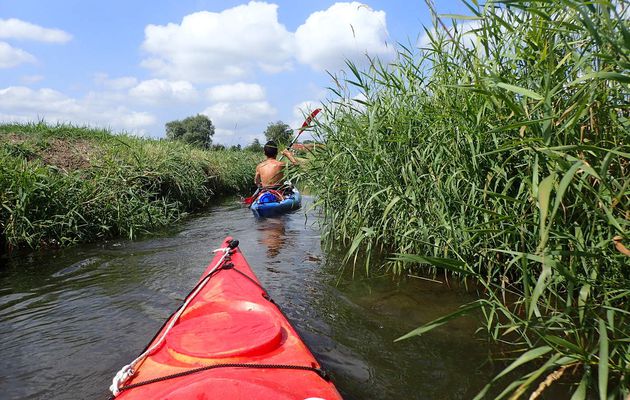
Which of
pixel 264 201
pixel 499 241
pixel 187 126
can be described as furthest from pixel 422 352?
pixel 187 126

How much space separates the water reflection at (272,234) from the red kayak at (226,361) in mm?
3010

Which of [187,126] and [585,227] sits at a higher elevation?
[187,126]

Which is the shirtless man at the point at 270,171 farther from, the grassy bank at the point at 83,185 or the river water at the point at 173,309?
the river water at the point at 173,309

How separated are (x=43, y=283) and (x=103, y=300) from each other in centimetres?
93

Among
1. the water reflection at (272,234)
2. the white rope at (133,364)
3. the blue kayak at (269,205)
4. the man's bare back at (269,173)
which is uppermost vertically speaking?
the man's bare back at (269,173)

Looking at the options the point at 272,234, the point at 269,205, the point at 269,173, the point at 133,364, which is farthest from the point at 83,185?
the point at 133,364

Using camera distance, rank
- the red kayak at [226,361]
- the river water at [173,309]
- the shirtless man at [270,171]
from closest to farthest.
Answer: the red kayak at [226,361], the river water at [173,309], the shirtless man at [270,171]

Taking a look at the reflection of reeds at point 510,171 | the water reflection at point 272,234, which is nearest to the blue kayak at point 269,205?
the water reflection at point 272,234

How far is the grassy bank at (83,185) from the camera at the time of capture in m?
5.29

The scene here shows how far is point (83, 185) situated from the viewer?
19.9 feet

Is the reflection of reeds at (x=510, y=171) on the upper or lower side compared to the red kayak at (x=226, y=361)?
upper

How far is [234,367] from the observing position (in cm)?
183

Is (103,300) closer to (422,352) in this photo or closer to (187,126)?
(422,352)

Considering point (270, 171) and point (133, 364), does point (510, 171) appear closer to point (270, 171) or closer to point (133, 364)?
point (133, 364)
